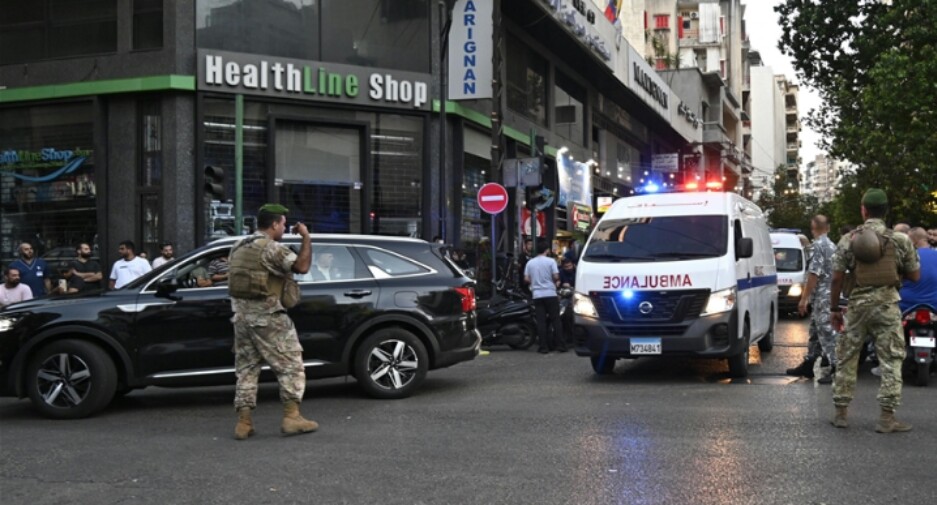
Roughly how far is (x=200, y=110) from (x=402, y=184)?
4775mm

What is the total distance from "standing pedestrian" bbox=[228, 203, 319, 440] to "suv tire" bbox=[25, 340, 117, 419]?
1.85 metres

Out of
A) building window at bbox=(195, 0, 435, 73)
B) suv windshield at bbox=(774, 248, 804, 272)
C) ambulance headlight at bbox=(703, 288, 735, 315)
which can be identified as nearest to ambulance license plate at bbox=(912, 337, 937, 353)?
ambulance headlight at bbox=(703, 288, 735, 315)

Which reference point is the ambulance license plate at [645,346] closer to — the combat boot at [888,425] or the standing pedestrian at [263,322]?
the combat boot at [888,425]

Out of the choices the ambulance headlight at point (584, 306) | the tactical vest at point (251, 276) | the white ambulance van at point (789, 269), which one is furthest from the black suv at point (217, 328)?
the white ambulance van at point (789, 269)

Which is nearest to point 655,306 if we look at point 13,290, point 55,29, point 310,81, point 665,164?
point 13,290

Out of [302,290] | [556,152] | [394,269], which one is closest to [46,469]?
[302,290]

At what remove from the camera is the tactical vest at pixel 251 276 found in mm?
7125

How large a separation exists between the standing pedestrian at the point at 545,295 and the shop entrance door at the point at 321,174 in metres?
7.15

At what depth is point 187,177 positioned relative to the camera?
60.4 feet

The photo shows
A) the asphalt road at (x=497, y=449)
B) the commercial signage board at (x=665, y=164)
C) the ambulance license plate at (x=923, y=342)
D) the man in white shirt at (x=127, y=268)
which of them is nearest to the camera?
the asphalt road at (x=497, y=449)

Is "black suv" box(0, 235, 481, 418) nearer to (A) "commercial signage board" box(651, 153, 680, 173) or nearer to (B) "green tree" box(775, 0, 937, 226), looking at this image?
(B) "green tree" box(775, 0, 937, 226)

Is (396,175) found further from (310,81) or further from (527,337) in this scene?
(527,337)

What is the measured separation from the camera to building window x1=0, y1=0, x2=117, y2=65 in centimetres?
1920

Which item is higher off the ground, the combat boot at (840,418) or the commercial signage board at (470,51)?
the commercial signage board at (470,51)
